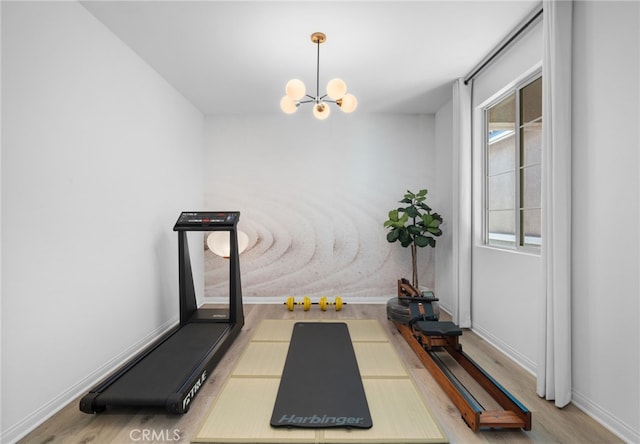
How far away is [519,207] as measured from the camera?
2.94m

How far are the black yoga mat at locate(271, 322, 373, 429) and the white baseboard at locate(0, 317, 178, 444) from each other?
142 centimetres

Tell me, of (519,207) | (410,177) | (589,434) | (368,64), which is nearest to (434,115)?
(410,177)

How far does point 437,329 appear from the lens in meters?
2.74

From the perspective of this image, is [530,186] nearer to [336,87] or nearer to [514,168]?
[514,168]

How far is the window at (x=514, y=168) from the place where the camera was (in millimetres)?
2750

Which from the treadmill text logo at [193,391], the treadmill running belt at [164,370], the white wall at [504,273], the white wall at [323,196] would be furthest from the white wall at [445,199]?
the treadmill text logo at [193,391]

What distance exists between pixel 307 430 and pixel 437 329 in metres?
1.42

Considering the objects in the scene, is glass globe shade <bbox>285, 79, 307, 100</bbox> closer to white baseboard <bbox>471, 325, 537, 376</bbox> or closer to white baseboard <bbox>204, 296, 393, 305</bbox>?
white baseboard <bbox>471, 325, 537, 376</bbox>

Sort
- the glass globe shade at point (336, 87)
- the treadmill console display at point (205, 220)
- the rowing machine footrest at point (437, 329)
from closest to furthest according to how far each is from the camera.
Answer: the glass globe shade at point (336, 87) < the rowing machine footrest at point (437, 329) < the treadmill console display at point (205, 220)

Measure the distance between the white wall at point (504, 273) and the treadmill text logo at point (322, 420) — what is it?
4.99 feet

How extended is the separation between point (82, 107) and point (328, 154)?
307 centimetres

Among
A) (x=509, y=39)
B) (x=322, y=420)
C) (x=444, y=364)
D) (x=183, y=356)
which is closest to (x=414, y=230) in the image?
(x=444, y=364)

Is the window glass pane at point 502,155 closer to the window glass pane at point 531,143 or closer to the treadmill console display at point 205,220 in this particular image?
the window glass pane at point 531,143

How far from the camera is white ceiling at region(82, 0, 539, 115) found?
7.93 ft
